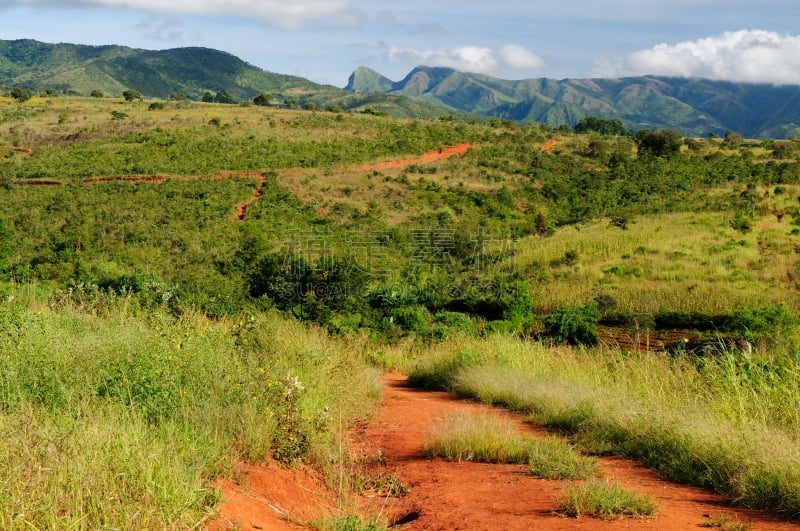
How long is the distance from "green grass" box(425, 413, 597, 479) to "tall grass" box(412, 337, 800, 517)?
2.03ft

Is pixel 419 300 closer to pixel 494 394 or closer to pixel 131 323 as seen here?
pixel 494 394

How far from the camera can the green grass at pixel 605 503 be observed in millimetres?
3912

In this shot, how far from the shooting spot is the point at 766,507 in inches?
157

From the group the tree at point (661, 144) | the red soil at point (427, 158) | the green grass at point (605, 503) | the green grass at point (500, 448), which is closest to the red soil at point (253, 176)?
the red soil at point (427, 158)

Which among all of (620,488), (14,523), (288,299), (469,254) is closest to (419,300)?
(288,299)

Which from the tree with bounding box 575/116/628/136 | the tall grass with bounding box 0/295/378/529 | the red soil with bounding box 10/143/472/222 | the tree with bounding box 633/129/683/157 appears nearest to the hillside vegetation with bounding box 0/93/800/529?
the tall grass with bounding box 0/295/378/529

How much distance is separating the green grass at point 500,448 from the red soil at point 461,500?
0.11 metres

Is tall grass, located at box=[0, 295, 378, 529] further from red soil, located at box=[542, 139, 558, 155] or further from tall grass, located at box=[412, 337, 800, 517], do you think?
red soil, located at box=[542, 139, 558, 155]

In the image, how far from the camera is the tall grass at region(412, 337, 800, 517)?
13.8 ft

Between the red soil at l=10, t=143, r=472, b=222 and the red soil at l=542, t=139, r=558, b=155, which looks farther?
the red soil at l=542, t=139, r=558, b=155

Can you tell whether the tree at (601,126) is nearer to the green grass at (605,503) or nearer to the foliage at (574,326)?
the foliage at (574,326)

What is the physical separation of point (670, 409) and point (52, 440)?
4739 millimetres

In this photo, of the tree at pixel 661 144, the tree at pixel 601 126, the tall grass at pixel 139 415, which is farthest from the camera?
the tree at pixel 601 126

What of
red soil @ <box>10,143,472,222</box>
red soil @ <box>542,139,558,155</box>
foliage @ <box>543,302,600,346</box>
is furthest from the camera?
red soil @ <box>542,139,558,155</box>
